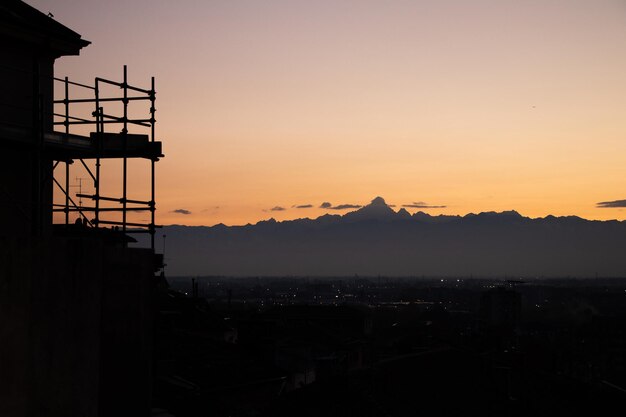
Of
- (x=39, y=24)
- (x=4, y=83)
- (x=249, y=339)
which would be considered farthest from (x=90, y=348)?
(x=249, y=339)

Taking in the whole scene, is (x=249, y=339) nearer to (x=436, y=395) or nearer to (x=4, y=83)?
(x=436, y=395)

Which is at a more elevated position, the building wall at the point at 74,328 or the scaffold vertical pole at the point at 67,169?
the scaffold vertical pole at the point at 67,169

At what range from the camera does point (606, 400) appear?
3131cm

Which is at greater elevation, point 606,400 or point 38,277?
point 38,277

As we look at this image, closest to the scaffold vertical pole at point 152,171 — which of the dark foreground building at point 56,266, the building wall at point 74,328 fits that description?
the dark foreground building at point 56,266

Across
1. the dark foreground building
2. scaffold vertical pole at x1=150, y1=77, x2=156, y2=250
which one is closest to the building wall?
the dark foreground building

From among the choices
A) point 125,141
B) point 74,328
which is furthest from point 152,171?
point 74,328

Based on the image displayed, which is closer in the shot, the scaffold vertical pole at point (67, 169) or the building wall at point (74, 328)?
the building wall at point (74, 328)

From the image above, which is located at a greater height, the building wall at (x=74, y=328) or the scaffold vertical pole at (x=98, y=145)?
the scaffold vertical pole at (x=98, y=145)

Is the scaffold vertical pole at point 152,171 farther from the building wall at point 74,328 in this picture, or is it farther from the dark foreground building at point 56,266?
the building wall at point 74,328

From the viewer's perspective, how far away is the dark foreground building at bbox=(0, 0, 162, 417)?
8211 millimetres

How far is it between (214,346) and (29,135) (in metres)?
19.7

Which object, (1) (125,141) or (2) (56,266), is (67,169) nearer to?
(1) (125,141)

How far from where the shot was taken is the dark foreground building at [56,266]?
8.21 m
